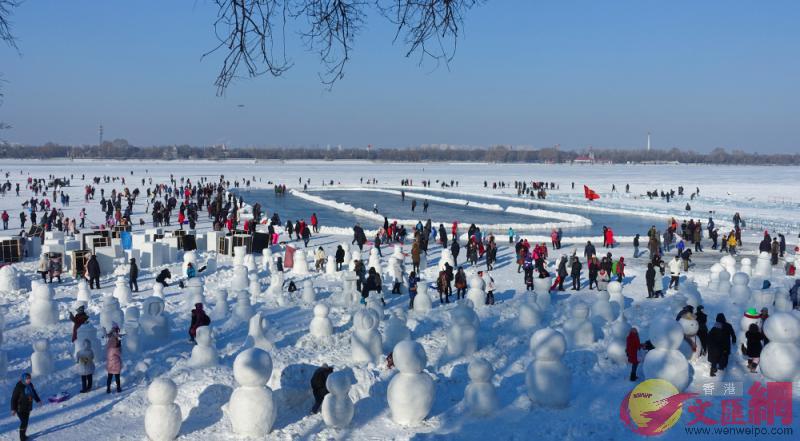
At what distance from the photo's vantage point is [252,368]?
7.22 m

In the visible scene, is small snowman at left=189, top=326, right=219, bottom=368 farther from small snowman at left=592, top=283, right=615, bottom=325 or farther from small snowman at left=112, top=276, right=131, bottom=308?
small snowman at left=592, top=283, right=615, bottom=325

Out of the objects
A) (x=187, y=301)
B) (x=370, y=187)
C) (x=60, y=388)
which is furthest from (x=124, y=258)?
(x=370, y=187)

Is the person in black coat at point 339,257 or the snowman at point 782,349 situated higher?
the snowman at point 782,349

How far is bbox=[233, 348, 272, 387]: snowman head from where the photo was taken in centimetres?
721

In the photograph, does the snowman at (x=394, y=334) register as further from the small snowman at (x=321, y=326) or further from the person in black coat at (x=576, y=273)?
the person in black coat at (x=576, y=273)

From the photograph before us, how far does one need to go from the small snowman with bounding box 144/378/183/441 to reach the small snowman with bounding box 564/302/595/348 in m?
6.08

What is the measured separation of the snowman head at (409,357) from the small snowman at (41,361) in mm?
5032

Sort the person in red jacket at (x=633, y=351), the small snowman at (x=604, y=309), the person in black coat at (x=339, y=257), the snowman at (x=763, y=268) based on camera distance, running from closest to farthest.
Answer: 1. the person in red jacket at (x=633, y=351)
2. the small snowman at (x=604, y=309)
3. the snowman at (x=763, y=268)
4. the person in black coat at (x=339, y=257)

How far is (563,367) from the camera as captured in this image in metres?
8.09

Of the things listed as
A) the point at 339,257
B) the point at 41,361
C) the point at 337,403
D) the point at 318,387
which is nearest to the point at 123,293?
the point at 41,361

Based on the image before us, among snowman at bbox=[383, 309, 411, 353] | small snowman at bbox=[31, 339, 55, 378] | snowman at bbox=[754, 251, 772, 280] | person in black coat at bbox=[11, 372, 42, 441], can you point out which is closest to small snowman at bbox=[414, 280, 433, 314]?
snowman at bbox=[383, 309, 411, 353]

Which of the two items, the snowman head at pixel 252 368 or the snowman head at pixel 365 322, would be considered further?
the snowman head at pixel 365 322

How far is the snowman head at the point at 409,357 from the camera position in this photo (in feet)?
24.9

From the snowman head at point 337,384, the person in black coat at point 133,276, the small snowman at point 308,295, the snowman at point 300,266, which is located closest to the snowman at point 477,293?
the small snowman at point 308,295
